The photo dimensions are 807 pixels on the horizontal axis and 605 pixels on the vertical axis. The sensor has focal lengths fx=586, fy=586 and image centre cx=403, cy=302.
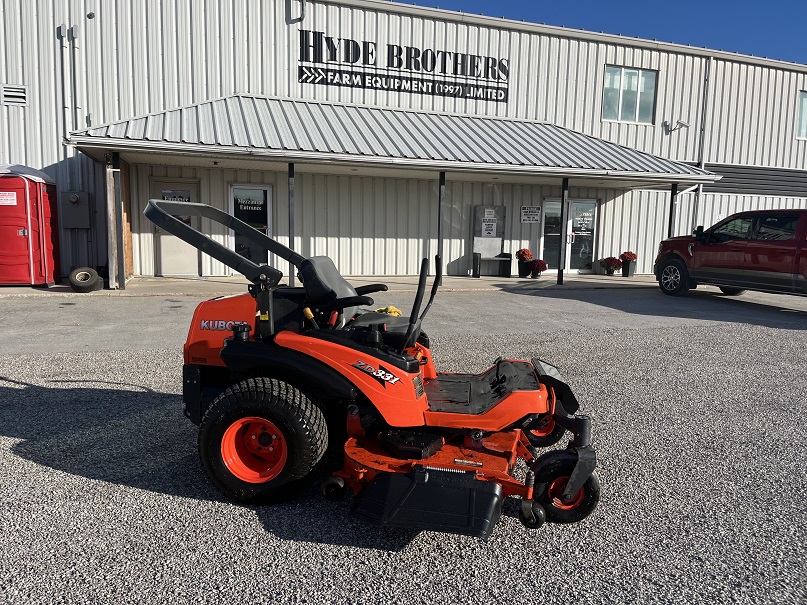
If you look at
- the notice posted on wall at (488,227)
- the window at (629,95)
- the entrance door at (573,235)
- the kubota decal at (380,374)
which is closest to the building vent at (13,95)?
the notice posted on wall at (488,227)

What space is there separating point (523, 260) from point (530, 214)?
5.01 feet

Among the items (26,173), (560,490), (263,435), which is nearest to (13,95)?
(26,173)

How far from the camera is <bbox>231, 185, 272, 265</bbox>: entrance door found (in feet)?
46.7

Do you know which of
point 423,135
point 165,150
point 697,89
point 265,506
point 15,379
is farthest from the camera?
point 697,89

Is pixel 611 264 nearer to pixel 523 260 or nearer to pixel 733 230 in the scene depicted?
pixel 523 260

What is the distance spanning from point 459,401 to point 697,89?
57.8 feet

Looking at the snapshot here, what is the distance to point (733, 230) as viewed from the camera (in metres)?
11.6

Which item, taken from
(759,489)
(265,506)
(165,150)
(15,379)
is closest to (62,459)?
(265,506)

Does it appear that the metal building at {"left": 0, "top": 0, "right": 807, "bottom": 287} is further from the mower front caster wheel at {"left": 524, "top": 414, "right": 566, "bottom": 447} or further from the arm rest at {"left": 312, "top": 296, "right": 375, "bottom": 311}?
the mower front caster wheel at {"left": 524, "top": 414, "right": 566, "bottom": 447}

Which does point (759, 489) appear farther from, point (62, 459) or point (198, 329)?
point (62, 459)

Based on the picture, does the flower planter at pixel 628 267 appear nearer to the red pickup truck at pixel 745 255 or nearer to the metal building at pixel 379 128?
the metal building at pixel 379 128

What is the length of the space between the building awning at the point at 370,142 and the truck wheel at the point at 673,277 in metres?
2.31

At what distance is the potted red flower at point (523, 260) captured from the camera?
51.5 ft

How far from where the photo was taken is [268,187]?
47.5 feet
